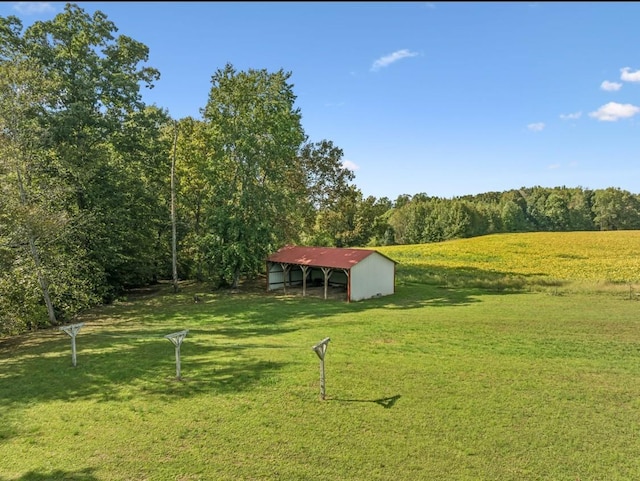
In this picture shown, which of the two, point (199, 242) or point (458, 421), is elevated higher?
point (199, 242)

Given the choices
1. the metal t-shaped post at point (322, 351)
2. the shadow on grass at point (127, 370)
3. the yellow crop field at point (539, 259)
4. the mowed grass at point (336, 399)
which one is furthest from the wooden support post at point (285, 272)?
the metal t-shaped post at point (322, 351)

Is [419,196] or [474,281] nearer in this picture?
[474,281]

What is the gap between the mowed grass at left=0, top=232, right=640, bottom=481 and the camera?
601 cm

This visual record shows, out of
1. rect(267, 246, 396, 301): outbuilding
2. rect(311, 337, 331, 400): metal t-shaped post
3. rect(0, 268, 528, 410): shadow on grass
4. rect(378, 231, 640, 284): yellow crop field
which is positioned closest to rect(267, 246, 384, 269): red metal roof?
rect(267, 246, 396, 301): outbuilding

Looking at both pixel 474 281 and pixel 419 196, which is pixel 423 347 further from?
pixel 419 196

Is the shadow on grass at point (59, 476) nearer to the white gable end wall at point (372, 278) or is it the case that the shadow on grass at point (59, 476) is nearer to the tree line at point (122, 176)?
the tree line at point (122, 176)

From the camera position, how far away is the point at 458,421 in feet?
23.6

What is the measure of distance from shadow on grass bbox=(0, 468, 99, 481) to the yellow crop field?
24.1 m

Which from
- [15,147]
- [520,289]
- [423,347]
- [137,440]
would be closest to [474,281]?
[520,289]

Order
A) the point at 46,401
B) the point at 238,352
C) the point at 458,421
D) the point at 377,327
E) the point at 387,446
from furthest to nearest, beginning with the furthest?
the point at 377,327
the point at 238,352
the point at 46,401
the point at 458,421
the point at 387,446

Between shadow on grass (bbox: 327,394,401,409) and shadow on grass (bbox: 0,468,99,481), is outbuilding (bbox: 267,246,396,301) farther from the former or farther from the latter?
shadow on grass (bbox: 0,468,99,481)

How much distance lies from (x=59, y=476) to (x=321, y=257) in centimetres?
1809

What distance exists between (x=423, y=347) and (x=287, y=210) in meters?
17.2

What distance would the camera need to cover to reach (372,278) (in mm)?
22094
